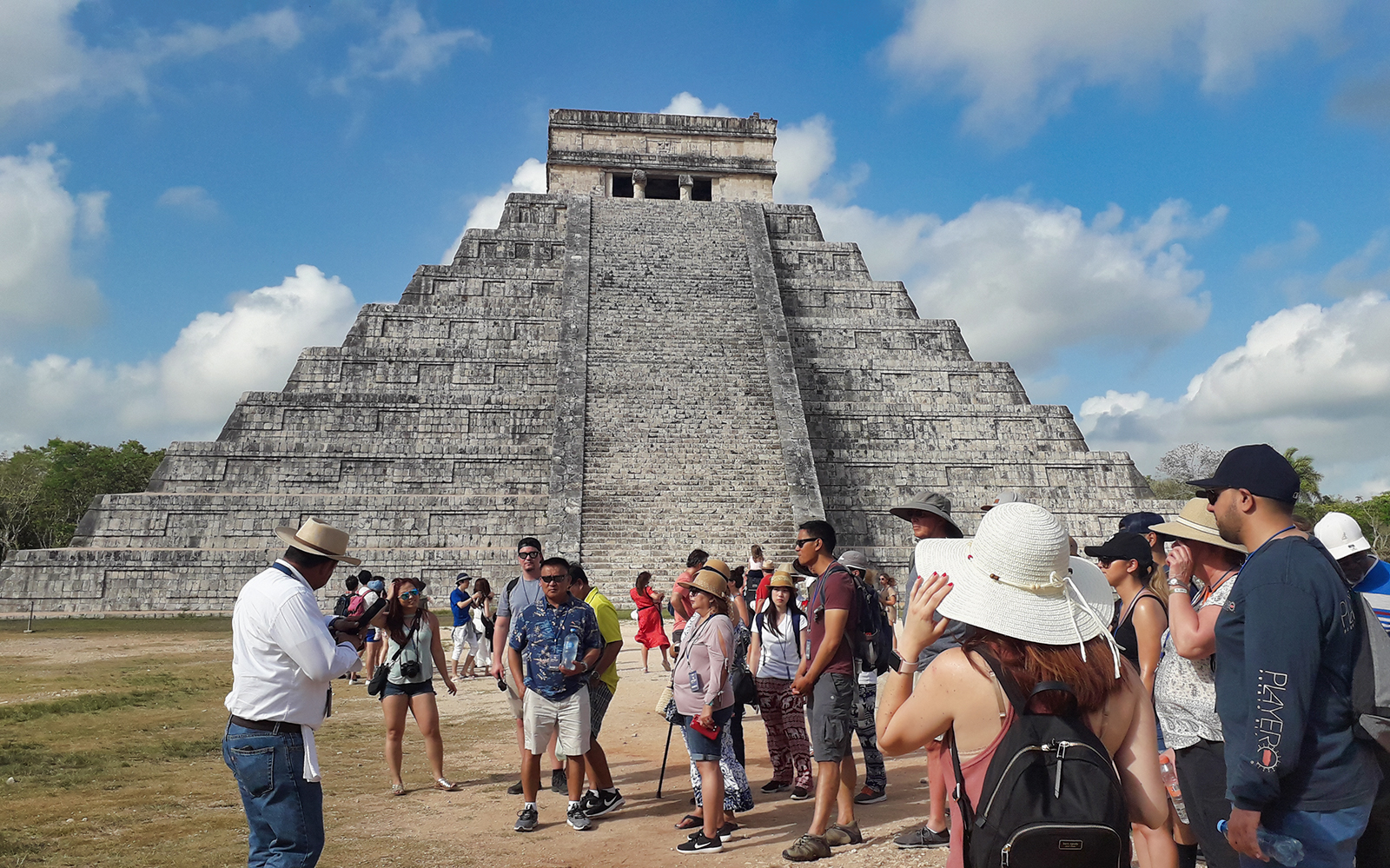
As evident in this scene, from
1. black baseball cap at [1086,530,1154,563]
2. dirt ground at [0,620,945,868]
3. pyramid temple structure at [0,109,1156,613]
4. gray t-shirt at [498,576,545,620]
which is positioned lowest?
dirt ground at [0,620,945,868]

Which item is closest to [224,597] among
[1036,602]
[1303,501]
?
[1036,602]

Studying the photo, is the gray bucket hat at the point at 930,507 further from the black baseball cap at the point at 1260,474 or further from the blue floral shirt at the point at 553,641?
the blue floral shirt at the point at 553,641

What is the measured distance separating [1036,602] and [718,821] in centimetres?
345

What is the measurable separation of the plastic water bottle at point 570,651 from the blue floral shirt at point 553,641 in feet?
0.05

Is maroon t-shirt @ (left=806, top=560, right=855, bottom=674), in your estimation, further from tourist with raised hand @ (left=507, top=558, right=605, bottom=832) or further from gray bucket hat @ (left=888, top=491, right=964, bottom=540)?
tourist with raised hand @ (left=507, top=558, right=605, bottom=832)

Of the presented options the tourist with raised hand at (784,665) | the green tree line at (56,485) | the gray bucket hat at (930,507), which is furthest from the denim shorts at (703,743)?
the green tree line at (56,485)

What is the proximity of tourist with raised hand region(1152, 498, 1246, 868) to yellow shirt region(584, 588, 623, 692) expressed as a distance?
3.68m

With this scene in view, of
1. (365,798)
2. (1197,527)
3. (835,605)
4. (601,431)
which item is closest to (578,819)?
(365,798)

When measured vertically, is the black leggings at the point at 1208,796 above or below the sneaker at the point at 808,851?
above

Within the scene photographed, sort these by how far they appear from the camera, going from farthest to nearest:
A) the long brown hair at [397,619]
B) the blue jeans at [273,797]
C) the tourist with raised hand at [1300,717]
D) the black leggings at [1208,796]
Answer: the long brown hair at [397,619] < the blue jeans at [273,797] < the black leggings at [1208,796] < the tourist with raised hand at [1300,717]

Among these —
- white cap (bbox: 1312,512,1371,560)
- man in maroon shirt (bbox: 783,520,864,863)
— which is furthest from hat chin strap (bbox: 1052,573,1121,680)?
man in maroon shirt (bbox: 783,520,864,863)

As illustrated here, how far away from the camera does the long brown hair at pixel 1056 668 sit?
2262 mm

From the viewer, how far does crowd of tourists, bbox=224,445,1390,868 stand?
7.47ft

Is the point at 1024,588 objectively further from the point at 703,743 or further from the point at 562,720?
the point at 562,720
